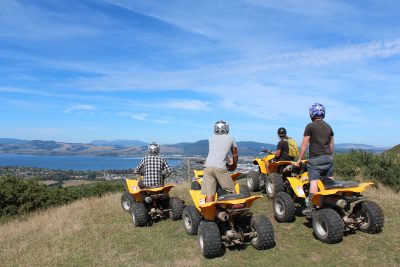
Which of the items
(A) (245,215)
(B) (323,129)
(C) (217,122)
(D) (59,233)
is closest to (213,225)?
(A) (245,215)

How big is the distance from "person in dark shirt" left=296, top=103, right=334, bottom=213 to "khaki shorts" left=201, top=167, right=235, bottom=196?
5.56 ft

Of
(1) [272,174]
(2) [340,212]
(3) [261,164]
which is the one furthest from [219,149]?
(3) [261,164]

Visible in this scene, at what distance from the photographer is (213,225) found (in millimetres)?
6723

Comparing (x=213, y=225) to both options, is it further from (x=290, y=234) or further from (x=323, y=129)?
(x=323, y=129)

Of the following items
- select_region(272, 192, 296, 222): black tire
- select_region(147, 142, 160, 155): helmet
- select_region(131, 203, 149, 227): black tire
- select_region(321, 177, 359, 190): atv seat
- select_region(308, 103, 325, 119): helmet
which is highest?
select_region(308, 103, 325, 119): helmet

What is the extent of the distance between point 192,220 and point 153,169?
2.25m

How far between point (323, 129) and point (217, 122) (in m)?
2.12

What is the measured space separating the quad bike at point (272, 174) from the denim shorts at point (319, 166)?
5.21 feet

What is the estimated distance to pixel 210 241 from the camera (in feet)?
21.5

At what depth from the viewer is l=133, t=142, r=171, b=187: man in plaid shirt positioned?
9648 mm

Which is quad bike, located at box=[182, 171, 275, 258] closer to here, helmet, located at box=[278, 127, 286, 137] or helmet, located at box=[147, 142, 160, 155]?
helmet, located at box=[147, 142, 160, 155]

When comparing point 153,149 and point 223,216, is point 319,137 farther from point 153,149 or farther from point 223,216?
point 153,149

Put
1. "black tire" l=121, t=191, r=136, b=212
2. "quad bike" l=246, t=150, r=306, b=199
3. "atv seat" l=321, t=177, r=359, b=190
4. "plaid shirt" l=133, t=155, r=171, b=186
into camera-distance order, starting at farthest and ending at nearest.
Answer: "black tire" l=121, t=191, r=136, b=212 < "quad bike" l=246, t=150, r=306, b=199 < "plaid shirt" l=133, t=155, r=171, b=186 < "atv seat" l=321, t=177, r=359, b=190

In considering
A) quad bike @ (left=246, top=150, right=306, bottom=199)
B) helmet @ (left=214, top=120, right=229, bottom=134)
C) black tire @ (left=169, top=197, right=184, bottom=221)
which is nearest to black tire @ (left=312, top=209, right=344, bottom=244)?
quad bike @ (left=246, top=150, right=306, bottom=199)
